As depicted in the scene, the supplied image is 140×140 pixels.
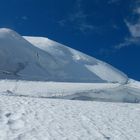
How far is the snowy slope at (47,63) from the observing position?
36656 millimetres

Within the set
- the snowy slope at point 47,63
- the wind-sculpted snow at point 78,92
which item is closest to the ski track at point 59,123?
the wind-sculpted snow at point 78,92

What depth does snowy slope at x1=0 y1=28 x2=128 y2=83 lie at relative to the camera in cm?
3666

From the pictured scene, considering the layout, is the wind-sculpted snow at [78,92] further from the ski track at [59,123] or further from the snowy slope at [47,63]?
the snowy slope at [47,63]

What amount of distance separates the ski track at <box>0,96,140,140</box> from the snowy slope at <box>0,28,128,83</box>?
20.5 metres

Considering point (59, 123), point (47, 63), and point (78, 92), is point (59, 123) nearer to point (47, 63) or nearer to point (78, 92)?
point (78, 92)

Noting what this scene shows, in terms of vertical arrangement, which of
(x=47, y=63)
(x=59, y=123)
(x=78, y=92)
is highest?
(x=47, y=63)

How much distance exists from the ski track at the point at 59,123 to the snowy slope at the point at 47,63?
806 inches

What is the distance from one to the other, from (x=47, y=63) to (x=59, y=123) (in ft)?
115

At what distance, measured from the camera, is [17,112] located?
8781 mm

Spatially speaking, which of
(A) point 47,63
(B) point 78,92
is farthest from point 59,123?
(A) point 47,63

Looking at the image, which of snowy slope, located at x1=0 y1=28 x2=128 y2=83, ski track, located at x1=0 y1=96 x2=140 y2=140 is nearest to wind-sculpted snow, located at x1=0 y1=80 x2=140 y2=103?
ski track, located at x1=0 y1=96 x2=140 y2=140

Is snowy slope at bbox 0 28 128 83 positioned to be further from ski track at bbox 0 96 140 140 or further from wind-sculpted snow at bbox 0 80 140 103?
ski track at bbox 0 96 140 140

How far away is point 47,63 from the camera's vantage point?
142 feet

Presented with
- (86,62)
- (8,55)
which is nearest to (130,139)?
(8,55)
